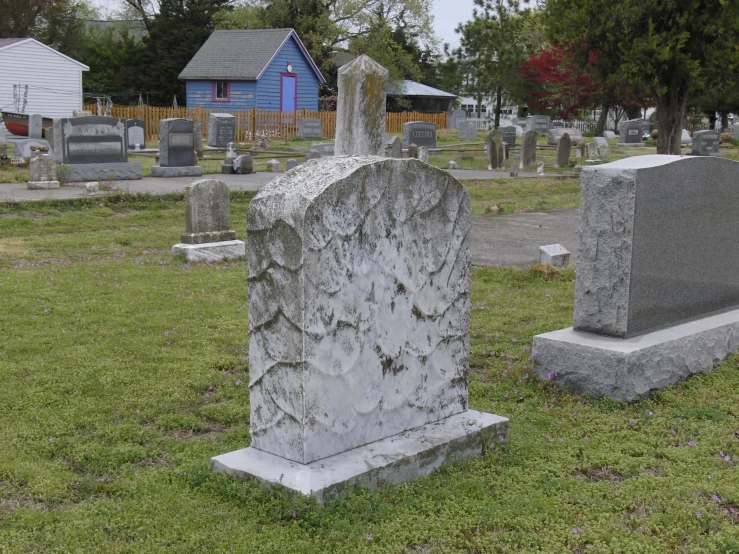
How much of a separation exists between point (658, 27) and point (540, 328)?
61.2ft

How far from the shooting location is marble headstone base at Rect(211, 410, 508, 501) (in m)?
3.69

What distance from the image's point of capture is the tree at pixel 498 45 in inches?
2048

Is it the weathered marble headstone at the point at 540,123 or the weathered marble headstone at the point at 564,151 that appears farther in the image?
the weathered marble headstone at the point at 540,123

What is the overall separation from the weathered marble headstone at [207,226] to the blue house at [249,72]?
35001 mm

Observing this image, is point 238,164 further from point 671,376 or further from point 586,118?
point 586,118

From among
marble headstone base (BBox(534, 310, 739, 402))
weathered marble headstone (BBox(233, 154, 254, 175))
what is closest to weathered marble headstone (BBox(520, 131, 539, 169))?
weathered marble headstone (BBox(233, 154, 254, 175))

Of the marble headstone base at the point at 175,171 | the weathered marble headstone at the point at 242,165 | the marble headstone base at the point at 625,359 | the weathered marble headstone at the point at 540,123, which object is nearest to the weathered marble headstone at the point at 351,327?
the marble headstone base at the point at 625,359

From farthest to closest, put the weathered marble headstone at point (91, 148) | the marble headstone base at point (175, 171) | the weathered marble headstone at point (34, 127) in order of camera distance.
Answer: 1. the weathered marble headstone at point (34, 127)
2. the marble headstone base at point (175, 171)
3. the weathered marble headstone at point (91, 148)

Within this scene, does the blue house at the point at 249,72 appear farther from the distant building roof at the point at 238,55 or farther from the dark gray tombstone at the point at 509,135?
the dark gray tombstone at the point at 509,135

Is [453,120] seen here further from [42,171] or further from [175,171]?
[42,171]

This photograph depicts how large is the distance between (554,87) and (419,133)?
21484 millimetres

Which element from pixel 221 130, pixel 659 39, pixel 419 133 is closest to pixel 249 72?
pixel 221 130

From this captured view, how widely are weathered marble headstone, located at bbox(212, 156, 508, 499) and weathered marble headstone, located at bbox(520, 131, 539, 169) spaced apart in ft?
71.2

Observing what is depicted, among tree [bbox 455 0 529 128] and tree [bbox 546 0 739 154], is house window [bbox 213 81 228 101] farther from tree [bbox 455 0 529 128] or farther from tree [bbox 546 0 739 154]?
tree [bbox 546 0 739 154]
